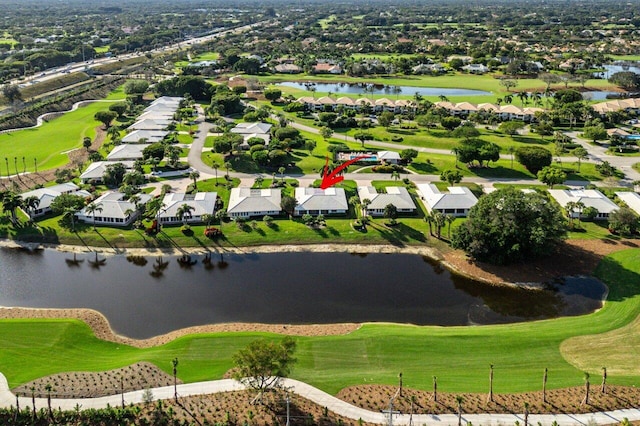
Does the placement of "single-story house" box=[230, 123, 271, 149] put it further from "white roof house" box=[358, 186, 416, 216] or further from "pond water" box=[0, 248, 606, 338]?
"pond water" box=[0, 248, 606, 338]

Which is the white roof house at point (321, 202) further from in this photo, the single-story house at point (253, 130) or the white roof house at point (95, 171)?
the white roof house at point (95, 171)

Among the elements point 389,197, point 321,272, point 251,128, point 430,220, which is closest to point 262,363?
point 321,272

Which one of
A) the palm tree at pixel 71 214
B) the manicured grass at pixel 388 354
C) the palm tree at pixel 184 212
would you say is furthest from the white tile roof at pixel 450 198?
the palm tree at pixel 71 214

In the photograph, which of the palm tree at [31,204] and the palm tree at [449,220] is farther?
the palm tree at [31,204]

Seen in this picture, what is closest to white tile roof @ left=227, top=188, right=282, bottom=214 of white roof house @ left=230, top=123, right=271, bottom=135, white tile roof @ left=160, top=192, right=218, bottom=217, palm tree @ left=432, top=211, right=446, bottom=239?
white tile roof @ left=160, top=192, right=218, bottom=217

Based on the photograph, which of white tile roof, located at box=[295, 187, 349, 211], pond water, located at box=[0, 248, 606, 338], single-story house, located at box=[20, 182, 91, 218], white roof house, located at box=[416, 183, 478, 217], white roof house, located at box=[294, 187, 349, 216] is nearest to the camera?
pond water, located at box=[0, 248, 606, 338]

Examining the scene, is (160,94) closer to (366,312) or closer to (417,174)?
(417,174)

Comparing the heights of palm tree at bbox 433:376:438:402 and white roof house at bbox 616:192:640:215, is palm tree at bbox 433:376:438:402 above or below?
below
